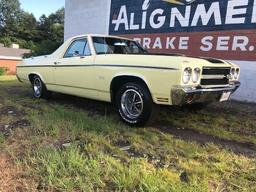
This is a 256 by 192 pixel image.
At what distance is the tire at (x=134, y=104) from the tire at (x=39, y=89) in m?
2.89

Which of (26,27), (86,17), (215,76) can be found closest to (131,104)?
(215,76)

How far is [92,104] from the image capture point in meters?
8.05

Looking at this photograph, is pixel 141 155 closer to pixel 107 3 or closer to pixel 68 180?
pixel 68 180

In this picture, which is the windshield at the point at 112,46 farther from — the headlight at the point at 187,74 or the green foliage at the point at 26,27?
the green foliage at the point at 26,27

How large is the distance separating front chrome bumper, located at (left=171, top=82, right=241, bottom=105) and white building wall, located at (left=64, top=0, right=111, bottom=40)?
343 inches

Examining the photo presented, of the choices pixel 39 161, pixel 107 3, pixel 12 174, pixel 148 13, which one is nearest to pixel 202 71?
pixel 39 161

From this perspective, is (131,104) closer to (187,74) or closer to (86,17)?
(187,74)

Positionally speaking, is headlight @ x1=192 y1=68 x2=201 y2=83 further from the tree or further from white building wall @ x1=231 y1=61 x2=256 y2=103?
the tree

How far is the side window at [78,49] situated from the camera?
7004 mm

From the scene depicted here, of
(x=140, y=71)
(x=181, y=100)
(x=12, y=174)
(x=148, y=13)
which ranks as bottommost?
(x=12, y=174)

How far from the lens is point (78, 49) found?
7.25m

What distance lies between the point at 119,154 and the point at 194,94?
5.30ft

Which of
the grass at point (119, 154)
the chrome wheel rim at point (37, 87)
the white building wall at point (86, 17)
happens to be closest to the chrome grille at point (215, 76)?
the grass at point (119, 154)

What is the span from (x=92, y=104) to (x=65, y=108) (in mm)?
786
